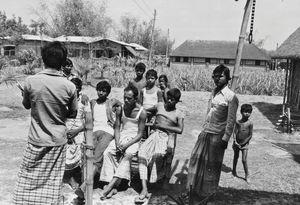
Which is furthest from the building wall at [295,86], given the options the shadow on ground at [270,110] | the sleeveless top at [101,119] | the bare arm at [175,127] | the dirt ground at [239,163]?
the sleeveless top at [101,119]

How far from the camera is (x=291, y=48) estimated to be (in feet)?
39.4

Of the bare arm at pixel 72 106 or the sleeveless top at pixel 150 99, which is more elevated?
the bare arm at pixel 72 106

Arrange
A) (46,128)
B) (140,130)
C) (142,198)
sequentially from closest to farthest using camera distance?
(46,128), (142,198), (140,130)

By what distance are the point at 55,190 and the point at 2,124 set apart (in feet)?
22.4

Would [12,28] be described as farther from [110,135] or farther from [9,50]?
[110,135]

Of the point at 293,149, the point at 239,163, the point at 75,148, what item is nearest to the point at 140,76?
the point at 75,148

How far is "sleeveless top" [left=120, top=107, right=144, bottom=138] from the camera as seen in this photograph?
4.95 meters

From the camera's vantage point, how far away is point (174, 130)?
5.04 meters

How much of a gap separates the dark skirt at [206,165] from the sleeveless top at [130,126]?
971mm

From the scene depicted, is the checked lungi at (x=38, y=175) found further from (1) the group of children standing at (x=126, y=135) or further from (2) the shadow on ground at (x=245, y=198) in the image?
(2) the shadow on ground at (x=245, y=198)

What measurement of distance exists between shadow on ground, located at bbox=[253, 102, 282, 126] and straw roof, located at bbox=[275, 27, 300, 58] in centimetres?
215

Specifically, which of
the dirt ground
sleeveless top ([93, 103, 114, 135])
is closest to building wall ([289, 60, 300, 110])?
the dirt ground

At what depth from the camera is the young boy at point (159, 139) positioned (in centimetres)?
472

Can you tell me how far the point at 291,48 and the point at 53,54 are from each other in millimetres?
10994
